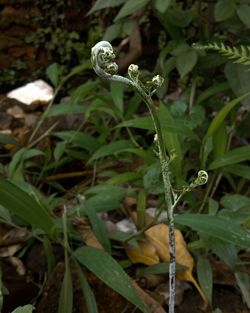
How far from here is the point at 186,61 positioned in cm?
160

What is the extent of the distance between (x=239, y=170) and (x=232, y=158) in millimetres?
93

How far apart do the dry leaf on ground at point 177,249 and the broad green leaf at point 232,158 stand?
0.19 metres

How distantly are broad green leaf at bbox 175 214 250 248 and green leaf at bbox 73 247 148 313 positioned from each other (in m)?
0.16

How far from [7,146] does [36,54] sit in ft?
3.58

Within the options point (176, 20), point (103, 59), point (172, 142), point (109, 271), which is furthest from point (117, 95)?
point (103, 59)

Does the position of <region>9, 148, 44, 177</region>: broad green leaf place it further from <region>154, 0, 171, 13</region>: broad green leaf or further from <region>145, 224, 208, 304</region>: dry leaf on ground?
<region>154, 0, 171, 13</region>: broad green leaf

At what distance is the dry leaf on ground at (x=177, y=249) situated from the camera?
1371 mm

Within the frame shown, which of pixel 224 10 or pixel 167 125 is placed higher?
pixel 224 10

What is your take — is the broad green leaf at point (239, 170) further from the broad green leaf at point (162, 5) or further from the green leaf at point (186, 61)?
the broad green leaf at point (162, 5)

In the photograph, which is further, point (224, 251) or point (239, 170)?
point (239, 170)

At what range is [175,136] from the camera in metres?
1.50

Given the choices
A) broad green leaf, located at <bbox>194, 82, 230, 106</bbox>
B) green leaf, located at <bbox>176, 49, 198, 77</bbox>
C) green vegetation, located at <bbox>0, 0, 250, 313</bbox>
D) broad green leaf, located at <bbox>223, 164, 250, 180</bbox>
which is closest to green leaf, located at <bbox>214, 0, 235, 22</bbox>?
green vegetation, located at <bbox>0, 0, 250, 313</bbox>


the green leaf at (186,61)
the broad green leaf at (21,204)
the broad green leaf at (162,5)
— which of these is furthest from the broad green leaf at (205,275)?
the broad green leaf at (162,5)

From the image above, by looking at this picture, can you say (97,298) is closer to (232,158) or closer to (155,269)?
(155,269)
